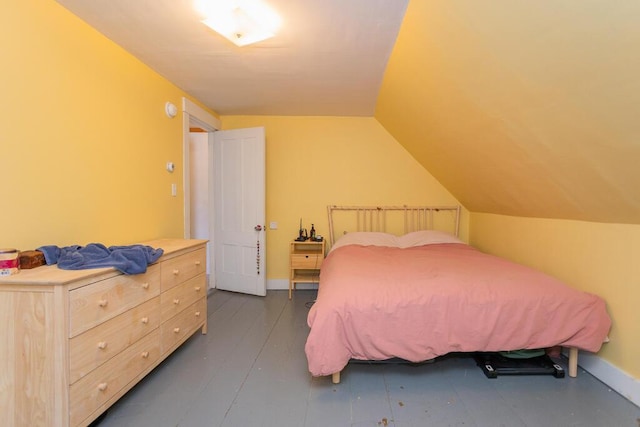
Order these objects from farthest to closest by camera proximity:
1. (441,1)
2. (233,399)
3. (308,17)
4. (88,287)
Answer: (308,17), (233,399), (441,1), (88,287)

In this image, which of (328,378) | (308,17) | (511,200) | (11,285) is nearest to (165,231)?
(11,285)

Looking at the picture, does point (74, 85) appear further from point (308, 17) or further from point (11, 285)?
point (308, 17)

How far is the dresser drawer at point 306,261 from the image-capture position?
11.7ft

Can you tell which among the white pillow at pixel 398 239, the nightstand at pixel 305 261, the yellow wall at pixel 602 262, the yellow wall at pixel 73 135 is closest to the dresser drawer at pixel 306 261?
the nightstand at pixel 305 261

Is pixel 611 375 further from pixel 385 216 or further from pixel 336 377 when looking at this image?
pixel 385 216

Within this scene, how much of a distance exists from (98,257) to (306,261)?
2.27 m

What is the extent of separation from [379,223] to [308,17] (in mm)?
2609

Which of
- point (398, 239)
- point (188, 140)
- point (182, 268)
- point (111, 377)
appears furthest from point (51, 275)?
point (398, 239)

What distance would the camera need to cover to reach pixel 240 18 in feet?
5.78

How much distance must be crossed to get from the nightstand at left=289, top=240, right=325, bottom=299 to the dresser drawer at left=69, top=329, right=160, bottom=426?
1840 millimetres

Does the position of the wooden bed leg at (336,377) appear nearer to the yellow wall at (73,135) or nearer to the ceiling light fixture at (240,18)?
the yellow wall at (73,135)

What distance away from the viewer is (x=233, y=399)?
172cm

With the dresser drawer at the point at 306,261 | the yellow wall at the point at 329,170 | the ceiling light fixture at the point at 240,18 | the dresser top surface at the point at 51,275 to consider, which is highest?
the ceiling light fixture at the point at 240,18

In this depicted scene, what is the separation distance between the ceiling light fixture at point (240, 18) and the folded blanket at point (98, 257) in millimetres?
1424
